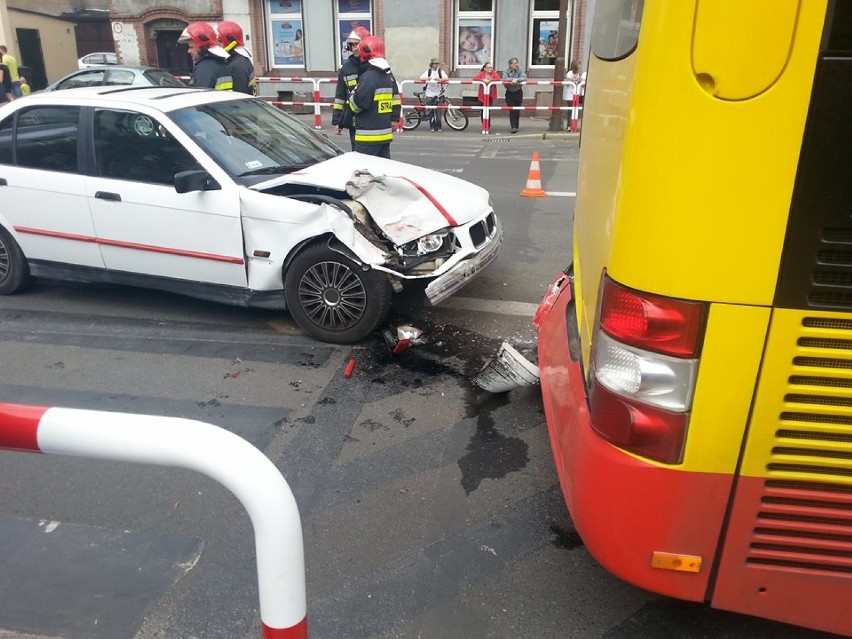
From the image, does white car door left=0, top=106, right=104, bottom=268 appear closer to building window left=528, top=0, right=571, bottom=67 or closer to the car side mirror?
the car side mirror

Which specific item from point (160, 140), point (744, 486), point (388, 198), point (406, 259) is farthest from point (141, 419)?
point (160, 140)

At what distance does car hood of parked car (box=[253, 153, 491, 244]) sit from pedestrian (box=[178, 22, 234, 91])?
12.6 ft

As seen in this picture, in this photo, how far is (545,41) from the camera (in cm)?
2184

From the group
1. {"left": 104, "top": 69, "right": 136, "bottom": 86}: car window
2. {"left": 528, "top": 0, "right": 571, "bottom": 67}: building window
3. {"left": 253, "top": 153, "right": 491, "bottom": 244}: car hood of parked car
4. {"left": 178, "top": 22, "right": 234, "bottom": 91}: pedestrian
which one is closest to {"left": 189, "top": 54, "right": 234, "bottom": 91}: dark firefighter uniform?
{"left": 178, "top": 22, "right": 234, "bottom": 91}: pedestrian

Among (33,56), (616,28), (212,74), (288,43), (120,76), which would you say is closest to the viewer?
(616,28)

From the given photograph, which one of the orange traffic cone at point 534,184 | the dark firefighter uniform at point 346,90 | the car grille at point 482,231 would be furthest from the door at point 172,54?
the car grille at point 482,231

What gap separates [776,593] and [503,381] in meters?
2.25

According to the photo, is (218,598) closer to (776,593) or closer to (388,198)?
(776,593)

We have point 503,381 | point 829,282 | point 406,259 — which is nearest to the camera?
point 829,282

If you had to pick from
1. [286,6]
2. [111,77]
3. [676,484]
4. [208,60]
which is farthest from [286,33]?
[676,484]

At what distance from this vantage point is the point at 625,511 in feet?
7.16

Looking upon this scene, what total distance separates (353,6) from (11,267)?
62.7 ft

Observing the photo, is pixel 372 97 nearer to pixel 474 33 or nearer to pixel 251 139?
pixel 251 139

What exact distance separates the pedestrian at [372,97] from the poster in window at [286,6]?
16.6 metres
